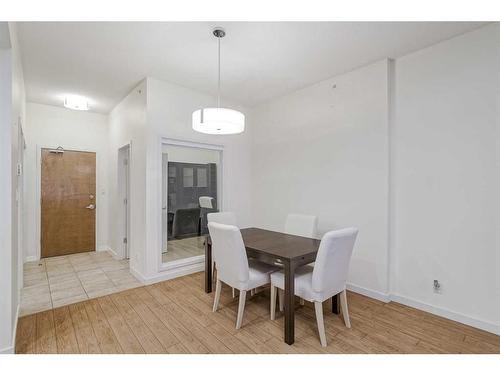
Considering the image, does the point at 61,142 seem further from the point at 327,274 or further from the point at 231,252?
the point at 327,274

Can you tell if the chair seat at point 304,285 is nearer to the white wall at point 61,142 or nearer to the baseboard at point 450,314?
the baseboard at point 450,314

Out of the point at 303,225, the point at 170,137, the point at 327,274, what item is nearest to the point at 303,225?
the point at 303,225

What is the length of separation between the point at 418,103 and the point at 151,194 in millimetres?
3311

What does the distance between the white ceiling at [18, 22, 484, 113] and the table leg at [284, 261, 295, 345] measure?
2143 mm

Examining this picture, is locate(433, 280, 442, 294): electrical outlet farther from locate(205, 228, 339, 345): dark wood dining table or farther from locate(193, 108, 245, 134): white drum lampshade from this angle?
locate(193, 108, 245, 134): white drum lampshade

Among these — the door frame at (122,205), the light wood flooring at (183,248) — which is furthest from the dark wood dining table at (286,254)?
the door frame at (122,205)

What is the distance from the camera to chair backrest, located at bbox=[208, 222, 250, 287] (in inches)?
83.0

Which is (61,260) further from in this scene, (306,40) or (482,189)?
(482,189)

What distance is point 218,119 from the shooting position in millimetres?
2176

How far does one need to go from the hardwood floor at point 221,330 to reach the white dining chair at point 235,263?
0.30 metres

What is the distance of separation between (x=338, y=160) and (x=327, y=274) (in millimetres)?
1719

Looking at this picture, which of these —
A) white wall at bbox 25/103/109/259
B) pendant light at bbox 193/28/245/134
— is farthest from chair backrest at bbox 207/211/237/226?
white wall at bbox 25/103/109/259

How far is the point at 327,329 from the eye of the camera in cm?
219
